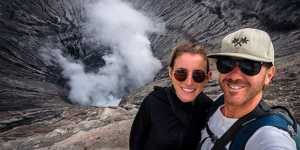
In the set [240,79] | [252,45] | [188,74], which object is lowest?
[240,79]

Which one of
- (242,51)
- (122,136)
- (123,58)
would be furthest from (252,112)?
Result: (123,58)

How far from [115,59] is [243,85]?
1332 inches

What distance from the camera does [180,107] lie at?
431cm

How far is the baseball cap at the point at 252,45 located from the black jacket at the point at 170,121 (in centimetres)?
111

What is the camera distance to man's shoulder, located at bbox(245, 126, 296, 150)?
Answer: 268cm

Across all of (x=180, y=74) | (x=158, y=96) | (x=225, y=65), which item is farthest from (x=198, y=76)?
(x=225, y=65)

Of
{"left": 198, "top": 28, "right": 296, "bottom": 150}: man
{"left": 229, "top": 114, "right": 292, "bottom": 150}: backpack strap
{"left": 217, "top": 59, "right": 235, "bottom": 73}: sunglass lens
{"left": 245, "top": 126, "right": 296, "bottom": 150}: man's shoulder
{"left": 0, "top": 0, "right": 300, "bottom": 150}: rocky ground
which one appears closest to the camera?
{"left": 245, "top": 126, "right": 296, "bottom": 150}: man's shoulder

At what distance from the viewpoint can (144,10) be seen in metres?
38.1

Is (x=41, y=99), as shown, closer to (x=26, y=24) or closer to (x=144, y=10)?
(x=26, y=24)

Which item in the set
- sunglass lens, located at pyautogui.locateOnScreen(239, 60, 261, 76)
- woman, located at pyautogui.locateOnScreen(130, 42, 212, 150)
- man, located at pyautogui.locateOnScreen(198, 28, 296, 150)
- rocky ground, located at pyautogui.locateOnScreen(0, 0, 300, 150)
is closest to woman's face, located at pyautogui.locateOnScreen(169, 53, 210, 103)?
woman, located at pyautogui.locateOnScreen(130, 42, 212, 150)

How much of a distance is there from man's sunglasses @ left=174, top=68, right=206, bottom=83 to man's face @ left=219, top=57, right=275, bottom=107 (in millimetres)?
656

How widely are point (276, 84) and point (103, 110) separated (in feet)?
23.9

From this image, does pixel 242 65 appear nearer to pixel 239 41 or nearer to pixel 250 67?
pixel 250 67

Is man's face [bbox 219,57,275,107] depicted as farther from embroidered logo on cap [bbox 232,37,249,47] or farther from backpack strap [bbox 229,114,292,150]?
backpack strap [bbox 229,114,292,150]
